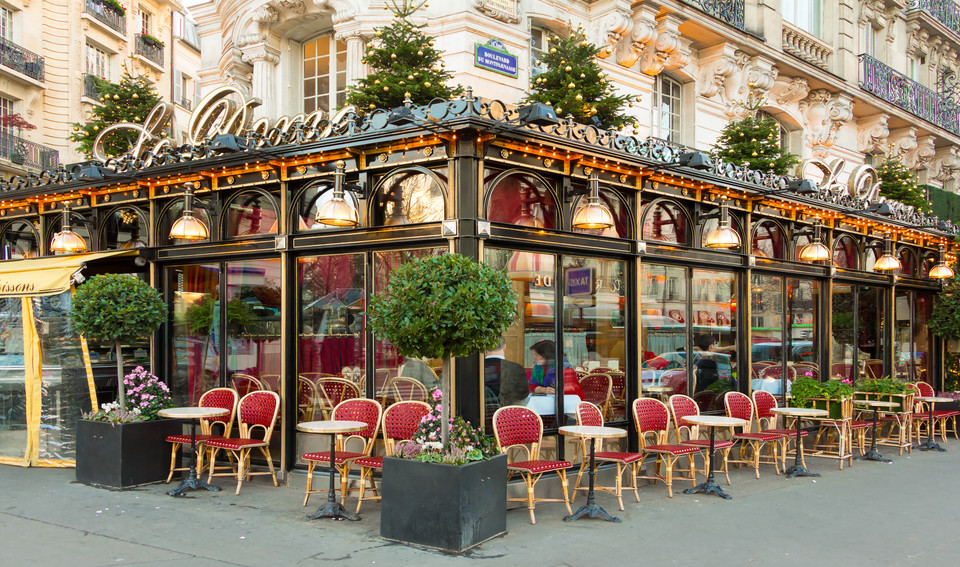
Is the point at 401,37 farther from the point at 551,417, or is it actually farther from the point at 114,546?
the point at 114,546

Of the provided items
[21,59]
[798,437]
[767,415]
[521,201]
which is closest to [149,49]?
[21,59]

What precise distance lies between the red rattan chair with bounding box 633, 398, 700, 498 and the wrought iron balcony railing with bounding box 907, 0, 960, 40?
1956cm

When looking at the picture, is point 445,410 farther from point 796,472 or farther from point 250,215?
point 796,472

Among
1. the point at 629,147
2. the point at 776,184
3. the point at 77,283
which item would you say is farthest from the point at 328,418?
the point at 776,184

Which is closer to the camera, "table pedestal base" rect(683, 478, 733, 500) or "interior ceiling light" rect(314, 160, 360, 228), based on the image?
"interior ceiling light" rect(314, 160, 360, 228)

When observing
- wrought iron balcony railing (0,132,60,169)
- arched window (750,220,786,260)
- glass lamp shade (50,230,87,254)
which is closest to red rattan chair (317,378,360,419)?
glass lamp shade (50,230,87,254)

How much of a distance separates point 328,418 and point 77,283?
12.5 ft

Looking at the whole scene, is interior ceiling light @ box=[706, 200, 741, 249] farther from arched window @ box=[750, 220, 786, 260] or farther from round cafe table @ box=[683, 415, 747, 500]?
round cafe table @ box=[683, 415, 747, 500]

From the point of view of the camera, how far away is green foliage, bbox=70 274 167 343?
9.23m

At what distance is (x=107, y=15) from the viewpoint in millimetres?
30172

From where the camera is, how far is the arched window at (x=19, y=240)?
12.5 metres

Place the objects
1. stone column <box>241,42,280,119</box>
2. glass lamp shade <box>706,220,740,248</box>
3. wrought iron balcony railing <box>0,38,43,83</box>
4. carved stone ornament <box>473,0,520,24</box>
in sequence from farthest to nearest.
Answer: wrought iron balcony railing <box>0,38,43,83</box>, stone column <box>241,42,280,119</box>, carved stone ornament <box>473,0,520,24</box>, glass lamp shade <box>706,220,740,248</box>

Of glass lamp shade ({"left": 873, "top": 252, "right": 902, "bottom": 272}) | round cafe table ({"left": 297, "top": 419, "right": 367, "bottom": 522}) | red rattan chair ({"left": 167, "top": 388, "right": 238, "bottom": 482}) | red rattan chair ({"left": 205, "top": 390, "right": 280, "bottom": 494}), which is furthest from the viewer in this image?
glass lamp shade ({"left": 873, "top": 252, "right": 902, "bottom": 272})

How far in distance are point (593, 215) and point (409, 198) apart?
203 cm
